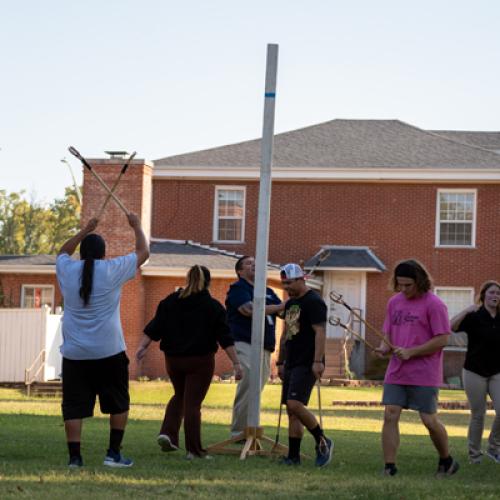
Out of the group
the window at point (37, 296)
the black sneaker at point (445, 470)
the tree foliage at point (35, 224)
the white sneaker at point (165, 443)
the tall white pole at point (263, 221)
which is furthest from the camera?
the tree foliage at point (35, 224)

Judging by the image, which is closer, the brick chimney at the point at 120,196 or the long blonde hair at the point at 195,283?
the long blonde hair at the point at 195,283

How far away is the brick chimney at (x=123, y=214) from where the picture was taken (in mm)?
32969

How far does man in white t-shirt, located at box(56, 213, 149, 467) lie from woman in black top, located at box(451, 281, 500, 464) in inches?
149

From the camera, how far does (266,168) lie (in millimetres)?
12500

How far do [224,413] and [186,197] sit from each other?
18.1 m

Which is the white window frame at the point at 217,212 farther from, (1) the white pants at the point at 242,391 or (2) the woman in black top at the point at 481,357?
(2) the woman in black top at the point at 481,357

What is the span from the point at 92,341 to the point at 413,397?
105 inches

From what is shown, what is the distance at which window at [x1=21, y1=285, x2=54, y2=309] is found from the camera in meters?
36.1

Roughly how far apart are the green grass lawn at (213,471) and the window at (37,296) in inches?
689

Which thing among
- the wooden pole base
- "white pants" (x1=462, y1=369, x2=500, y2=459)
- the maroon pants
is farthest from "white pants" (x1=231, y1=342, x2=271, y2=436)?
"white pants" (x1=462, y1=369, x2=500, y2=459)

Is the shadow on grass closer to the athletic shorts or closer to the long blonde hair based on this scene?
the athletic shorts

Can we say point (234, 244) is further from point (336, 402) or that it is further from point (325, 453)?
point (325, 453)

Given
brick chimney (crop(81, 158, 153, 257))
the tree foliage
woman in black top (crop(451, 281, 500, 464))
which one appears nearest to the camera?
woman in black top (crop(451, 281, 500, 464))

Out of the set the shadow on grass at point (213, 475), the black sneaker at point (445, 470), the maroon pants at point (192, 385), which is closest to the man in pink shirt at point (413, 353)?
the black sneaker at point (445, 470)
